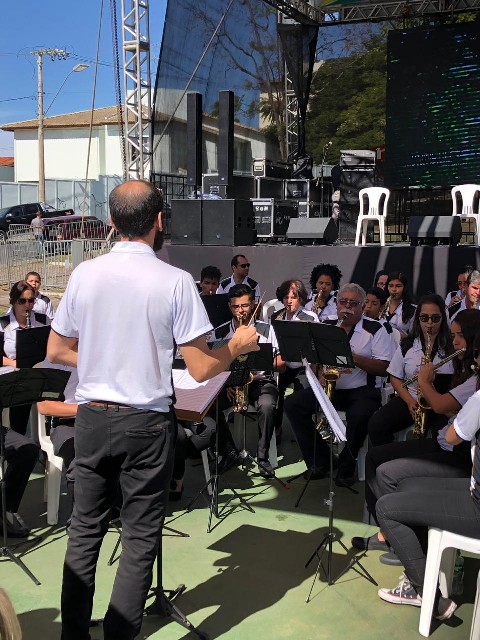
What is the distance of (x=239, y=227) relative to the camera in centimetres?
973

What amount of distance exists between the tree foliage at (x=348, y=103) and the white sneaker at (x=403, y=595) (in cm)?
1301

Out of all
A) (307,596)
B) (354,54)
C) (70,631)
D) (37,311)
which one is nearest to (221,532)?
(307,596)

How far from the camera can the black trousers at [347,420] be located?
4.87 m

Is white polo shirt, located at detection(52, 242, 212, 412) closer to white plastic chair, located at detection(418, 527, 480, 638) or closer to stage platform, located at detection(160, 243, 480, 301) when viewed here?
white plastic chair, located at detection(418, 527, 480, 638)

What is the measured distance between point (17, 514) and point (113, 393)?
6.99 feet

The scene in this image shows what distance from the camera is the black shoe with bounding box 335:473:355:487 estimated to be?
4879 mm

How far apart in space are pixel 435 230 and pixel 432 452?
5.78 meters

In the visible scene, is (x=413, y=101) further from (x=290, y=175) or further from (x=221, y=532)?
(x=221, y=532)

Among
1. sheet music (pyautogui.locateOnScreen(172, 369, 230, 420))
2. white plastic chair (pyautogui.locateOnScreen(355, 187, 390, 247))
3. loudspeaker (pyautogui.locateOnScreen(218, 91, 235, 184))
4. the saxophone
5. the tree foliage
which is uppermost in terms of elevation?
the tree foliage

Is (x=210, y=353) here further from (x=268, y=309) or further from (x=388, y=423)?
(x=268, y=309)

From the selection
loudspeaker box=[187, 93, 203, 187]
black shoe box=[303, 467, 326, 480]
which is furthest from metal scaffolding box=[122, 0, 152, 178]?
black shoe box=[303, 467, 326, 480]

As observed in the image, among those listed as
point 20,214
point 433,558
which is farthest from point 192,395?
point 20,214

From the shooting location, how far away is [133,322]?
2.52m

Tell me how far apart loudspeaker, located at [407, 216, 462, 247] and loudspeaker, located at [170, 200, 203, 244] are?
9.58 feet
